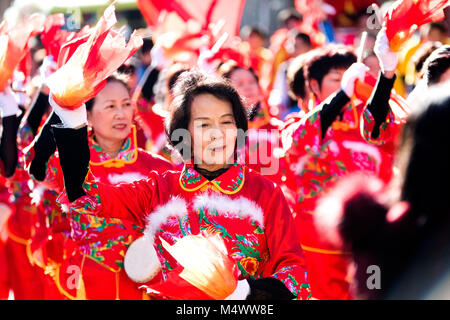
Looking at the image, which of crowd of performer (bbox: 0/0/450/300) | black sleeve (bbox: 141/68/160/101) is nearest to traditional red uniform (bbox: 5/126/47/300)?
crowd of performer (bbox: 0/0/450/300)

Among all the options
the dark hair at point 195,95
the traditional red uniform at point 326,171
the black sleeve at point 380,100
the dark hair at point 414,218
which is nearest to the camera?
the dark hair at point 414,218

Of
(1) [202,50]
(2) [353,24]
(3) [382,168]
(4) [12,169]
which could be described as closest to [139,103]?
(1) [202,50]

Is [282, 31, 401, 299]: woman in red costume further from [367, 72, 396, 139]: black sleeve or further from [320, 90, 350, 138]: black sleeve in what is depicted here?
[367, 72, 396, 139]: black sleeve

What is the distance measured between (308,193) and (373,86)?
95cm

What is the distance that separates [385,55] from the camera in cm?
309

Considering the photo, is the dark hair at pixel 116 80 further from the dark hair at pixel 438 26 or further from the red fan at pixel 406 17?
the dark hair at pixel 438 26

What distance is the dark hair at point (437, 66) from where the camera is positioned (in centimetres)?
355

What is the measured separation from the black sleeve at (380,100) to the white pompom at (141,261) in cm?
113

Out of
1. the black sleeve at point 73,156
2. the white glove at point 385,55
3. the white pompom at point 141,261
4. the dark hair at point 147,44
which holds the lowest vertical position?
the white pompom at point 141,261

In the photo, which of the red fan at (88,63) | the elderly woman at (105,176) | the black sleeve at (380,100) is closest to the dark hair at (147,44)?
the elderly woman at (105,176)

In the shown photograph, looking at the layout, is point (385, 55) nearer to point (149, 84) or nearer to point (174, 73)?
point (174, 73)

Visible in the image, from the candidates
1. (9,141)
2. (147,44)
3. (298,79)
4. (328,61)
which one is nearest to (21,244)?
(9,141)

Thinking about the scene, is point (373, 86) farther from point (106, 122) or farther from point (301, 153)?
point (106, 122)

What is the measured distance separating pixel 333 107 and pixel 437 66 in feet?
1.74
